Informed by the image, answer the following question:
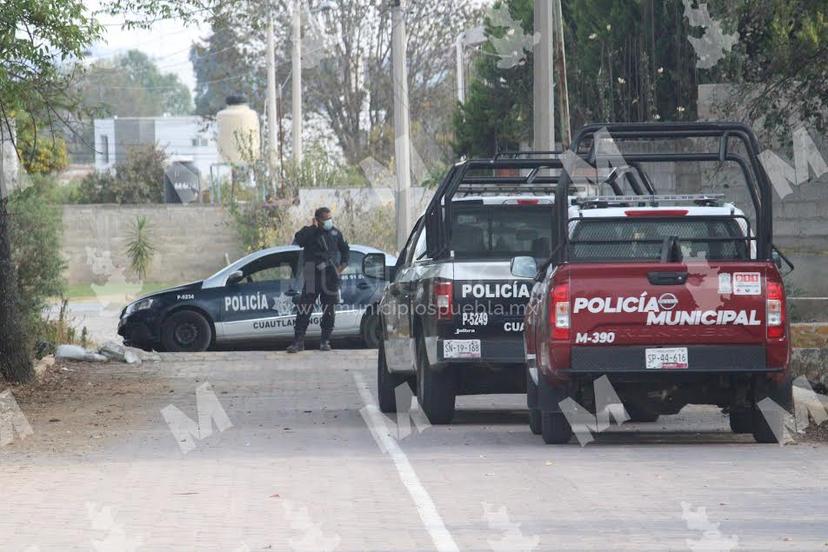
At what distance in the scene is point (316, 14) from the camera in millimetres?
55375

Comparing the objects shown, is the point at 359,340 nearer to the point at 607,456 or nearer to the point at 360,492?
the point at 607,456

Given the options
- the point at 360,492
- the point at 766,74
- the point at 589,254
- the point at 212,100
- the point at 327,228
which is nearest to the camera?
the point at 360,492

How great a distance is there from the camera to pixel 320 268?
22906 millimetres

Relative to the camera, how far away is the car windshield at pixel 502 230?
14992 millimetres

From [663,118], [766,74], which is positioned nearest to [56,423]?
[766,74]

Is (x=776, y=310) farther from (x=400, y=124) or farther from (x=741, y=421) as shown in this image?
(x=400, y=124)

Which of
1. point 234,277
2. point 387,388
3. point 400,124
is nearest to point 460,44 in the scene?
point 400,124

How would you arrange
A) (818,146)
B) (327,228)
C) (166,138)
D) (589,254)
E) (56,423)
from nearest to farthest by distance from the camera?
1. (589,254)
2. (56,423)
3. (818,146)
4. (327,228)
5. (166,138)

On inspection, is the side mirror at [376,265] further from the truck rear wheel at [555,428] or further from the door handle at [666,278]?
→ the door handle at [666,278]

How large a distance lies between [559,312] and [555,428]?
4.04ft

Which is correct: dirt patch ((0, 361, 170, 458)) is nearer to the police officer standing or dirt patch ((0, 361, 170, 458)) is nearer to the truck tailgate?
the police officer standing

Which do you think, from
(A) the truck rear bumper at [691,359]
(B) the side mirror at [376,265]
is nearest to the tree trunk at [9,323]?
(B) the side mirror at [376,265]

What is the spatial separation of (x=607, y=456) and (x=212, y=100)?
86216mm

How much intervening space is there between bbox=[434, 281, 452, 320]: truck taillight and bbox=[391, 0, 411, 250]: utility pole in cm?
1539
